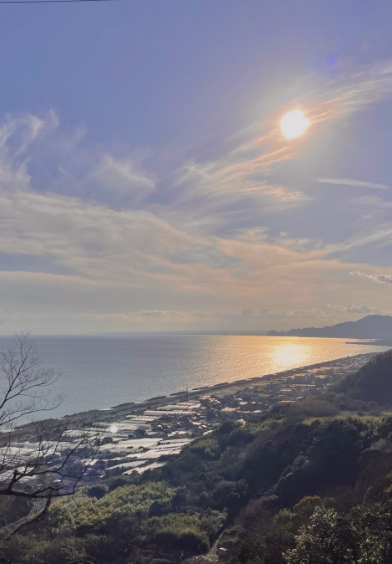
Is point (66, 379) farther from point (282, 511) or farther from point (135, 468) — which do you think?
point (282, 511)

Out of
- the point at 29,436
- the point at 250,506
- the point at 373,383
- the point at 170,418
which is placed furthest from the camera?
the point at 170,418

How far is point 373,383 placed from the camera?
180 ft

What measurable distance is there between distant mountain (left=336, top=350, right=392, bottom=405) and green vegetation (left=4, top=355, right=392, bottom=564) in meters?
19.0

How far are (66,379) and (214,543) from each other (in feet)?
284

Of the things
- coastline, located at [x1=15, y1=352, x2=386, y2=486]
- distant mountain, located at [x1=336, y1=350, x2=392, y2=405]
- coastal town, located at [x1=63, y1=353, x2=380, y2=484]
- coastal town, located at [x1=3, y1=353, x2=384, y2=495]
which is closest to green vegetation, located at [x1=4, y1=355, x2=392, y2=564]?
coastal town, located at [x1=3, y1=353, x2=384, y2=495]

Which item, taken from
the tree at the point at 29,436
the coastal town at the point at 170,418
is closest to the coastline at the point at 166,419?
the coastal town at the point at 170,418

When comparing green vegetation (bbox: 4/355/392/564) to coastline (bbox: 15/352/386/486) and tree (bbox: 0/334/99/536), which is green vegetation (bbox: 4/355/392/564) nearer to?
tree (bbox: 0/334/99/536)

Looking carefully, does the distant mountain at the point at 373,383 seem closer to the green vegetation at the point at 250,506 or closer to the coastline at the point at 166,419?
the coastline at the point at 166,419

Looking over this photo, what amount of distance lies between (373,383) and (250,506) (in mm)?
36931

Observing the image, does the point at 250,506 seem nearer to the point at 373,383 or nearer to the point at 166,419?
the point at 166,419

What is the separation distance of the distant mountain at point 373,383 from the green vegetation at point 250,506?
1904cm

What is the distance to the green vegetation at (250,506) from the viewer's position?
1421cm

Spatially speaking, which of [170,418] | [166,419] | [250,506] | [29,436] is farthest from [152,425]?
[29,436]

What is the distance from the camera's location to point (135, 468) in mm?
35719
